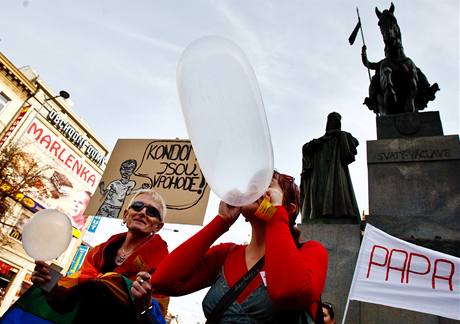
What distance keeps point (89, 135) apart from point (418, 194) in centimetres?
3958

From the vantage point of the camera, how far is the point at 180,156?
5734 mm

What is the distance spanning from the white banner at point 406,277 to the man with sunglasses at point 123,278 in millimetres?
1956

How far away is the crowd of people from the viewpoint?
1246 millimetres

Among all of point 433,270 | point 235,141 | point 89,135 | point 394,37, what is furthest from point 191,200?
point 89,135

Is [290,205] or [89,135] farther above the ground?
[89,135]

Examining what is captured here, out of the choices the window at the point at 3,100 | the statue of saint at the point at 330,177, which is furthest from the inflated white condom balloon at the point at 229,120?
the window at the point at 3,100

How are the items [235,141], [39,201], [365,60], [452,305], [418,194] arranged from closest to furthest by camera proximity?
1. [235,141]
2. [452,305]
3. [418,194]
4. [365,60]
5. [39,201]

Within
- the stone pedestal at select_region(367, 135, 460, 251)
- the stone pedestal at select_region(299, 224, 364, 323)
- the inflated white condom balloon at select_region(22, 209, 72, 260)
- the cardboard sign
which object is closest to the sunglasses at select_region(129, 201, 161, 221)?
the inflated white condom balloon at select_region(22, 209, 72, 260)

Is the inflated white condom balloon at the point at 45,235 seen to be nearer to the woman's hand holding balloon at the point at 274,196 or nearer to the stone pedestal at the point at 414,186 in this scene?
the woman's hand holding balloon at the point at 274,196

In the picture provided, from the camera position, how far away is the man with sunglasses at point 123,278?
1.70 metres

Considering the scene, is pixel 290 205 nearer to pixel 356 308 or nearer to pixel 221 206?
pixel 221 206

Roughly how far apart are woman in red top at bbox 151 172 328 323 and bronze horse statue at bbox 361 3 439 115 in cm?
542

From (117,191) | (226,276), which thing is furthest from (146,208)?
(117,191)

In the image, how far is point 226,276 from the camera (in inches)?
60.3
